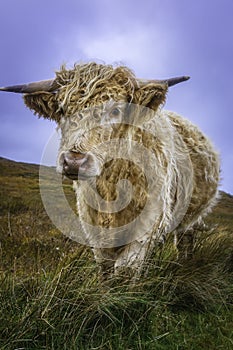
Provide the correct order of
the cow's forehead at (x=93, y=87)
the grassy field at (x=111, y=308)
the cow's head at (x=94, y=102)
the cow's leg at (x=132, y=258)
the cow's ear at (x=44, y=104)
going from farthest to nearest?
the cow's ear at (x=44, y=104), the cow's forehead at (x=93, y=87), the cow's head at (x=94, y=102), the cow's leg at (x=132, y=258), the grassy field at (x=111, y=308)

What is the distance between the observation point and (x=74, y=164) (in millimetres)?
3676

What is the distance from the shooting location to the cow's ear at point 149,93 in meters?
4.48

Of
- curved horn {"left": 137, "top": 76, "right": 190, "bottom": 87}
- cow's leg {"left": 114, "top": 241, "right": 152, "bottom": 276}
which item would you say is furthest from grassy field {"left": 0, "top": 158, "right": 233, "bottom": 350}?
curved horn {"left": 137, "top": 76, "right": 190, "bottom": 87}

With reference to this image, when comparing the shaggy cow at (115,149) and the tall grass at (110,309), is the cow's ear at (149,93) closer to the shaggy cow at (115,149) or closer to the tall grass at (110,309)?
the shaggy cow at (115,149)

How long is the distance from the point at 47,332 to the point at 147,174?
2.31m

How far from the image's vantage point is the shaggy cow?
422cm

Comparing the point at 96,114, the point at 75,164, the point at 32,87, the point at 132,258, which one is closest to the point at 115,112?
the point at 96,114

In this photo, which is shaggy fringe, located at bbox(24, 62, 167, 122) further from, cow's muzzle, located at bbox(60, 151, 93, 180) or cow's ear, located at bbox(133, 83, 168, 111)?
cow's muzzle, located at bbox(60, 151, 93, 180)

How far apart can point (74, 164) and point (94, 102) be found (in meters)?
0.91

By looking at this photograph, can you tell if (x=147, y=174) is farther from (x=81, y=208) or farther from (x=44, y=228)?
(x=44, y=228)

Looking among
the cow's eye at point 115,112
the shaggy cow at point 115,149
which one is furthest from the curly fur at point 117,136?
the cow's eye at point 115,112

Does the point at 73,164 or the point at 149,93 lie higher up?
the point at 149,93

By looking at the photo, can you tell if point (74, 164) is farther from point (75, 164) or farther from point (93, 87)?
point (93, 87)

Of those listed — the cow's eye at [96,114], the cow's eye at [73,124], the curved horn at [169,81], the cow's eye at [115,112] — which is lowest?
the cow's eye at [73,124]
